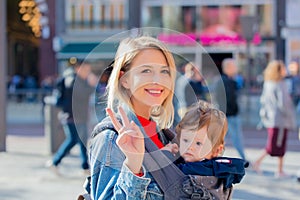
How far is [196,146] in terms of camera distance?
2.12m

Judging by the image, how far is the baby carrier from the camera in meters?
1.97

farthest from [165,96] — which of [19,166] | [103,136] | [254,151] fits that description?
[254,151]

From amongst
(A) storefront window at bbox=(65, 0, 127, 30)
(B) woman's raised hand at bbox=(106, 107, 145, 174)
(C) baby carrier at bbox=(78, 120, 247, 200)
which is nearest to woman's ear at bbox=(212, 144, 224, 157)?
(C) baby carrier at bbox=(78, 120, 247, 200)

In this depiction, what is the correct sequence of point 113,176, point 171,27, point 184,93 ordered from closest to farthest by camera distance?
point 113,176, point 184,93, point 171,27

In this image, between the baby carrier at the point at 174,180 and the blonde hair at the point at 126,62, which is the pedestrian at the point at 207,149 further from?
the blonde hair at the point at 126,62

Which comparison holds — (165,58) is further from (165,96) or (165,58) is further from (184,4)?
(184,4)

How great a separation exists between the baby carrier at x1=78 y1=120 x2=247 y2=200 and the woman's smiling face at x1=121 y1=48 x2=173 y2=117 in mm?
141

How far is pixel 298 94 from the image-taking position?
67.5 ft

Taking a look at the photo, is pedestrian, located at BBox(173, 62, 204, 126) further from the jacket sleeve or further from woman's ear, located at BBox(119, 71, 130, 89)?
the jacket sleeve

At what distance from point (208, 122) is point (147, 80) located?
0.96 feet

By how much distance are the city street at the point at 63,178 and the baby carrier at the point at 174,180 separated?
4666 millimetres

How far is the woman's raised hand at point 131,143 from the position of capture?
1.84 metres

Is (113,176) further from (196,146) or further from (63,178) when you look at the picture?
(63,178)

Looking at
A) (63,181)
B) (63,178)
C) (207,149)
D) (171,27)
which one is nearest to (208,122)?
(207,149)
